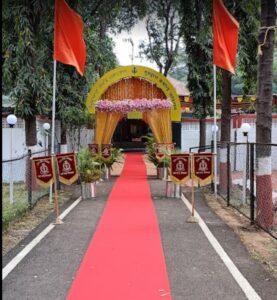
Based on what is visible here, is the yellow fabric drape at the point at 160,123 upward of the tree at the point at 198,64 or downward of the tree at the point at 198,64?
downward

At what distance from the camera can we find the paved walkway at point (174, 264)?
564 centimetres

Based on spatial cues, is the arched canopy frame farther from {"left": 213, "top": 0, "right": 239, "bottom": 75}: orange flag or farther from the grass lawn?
{"left": 213, "top": 0, "right": 239, "bottom": 75}: orange flag

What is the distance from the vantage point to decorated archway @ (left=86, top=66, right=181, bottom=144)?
1981cm

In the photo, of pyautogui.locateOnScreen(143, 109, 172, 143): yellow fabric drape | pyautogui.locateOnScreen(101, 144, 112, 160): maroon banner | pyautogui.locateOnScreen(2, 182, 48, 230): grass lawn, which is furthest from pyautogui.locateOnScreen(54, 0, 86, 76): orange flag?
pyautogui.locateOnScreen(143, 109, 172, 143): yellow fabric drape

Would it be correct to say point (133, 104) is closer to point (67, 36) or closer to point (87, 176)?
point (87, 176)

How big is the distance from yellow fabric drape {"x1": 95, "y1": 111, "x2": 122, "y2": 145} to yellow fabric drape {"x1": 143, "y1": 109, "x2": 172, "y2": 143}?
128 cm

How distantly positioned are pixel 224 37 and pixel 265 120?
375cm

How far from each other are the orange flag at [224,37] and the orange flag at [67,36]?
334cm

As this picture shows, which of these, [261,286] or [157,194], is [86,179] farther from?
[261,286]

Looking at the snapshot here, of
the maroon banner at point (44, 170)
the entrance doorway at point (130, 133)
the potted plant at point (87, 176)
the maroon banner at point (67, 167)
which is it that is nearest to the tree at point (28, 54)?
the potted plant at point (87, 176)

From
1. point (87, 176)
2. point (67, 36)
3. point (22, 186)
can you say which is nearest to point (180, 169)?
point (87, 176)

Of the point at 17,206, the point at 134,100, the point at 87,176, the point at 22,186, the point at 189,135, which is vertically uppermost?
the point at 134,100

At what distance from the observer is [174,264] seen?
6.83 m

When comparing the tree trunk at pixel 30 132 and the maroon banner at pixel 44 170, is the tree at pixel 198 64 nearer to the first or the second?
the tree trunk at pixel 30 132
